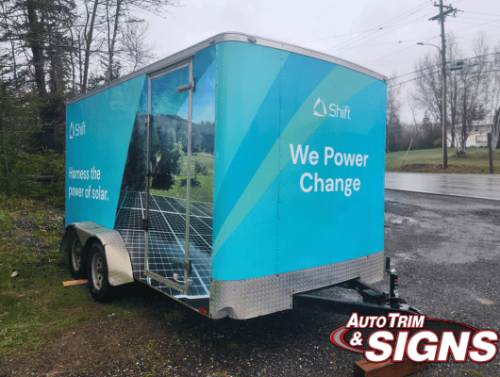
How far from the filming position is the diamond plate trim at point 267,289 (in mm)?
2863

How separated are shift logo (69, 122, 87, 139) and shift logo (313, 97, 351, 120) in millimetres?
3577

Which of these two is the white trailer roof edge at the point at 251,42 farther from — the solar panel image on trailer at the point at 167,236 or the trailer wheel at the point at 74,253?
the trailer wheel at the point at 74,253

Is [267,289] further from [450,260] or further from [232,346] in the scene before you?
[450,260]

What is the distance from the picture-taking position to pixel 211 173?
2.92 m

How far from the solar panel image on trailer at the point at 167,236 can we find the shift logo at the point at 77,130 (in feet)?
5.69

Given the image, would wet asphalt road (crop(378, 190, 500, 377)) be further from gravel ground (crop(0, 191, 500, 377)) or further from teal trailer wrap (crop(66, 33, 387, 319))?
teal trailer wrap (crop(66, 33, 387, 319))

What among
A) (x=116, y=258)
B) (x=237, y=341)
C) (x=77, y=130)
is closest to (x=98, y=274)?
(x=116, y=258)

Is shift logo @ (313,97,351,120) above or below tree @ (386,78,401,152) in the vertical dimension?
below

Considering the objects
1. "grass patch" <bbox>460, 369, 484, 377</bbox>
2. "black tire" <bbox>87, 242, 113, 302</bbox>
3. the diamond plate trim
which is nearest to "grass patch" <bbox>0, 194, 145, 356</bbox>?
"black tire" <bbox>87, 242, 113, 302</bbox>

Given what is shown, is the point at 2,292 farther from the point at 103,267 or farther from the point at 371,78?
the point at 371,78

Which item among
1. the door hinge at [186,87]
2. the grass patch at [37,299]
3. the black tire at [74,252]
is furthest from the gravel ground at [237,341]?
the door hinge at [186,87]

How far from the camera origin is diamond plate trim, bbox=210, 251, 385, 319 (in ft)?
9.39

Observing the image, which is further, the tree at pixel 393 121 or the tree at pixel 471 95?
the tree at pixel 393 121

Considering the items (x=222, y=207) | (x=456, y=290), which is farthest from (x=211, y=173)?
(x=456, y=290)
